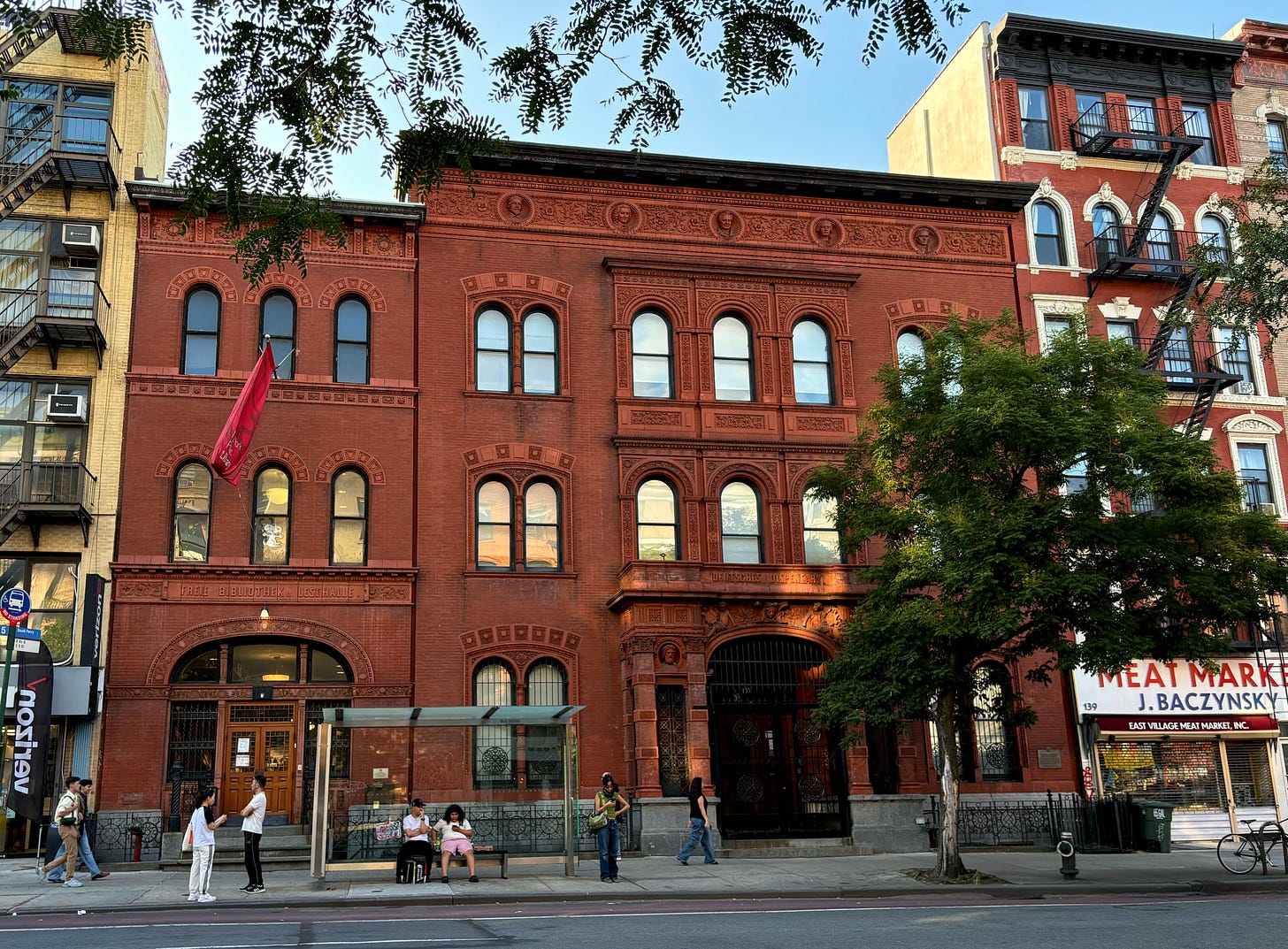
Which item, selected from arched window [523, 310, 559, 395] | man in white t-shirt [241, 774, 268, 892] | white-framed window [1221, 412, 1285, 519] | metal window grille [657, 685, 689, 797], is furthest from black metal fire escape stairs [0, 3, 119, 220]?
white-framed window [1221, 412, 1285, 519]

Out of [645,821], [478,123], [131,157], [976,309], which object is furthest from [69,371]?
[976,309]

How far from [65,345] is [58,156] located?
3.95 m

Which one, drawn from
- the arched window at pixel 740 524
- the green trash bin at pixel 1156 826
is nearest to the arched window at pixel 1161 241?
the arched window at pixel 740 524

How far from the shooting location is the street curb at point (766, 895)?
666 inches

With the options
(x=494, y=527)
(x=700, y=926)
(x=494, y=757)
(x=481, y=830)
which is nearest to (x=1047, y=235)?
(x=494, y=527)

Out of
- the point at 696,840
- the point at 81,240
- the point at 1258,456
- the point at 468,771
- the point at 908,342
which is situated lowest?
the point at 696,840

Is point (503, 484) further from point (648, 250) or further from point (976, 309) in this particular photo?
point (976, 309)

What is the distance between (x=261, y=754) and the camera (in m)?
24.7

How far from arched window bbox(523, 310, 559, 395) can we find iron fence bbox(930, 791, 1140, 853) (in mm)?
12577

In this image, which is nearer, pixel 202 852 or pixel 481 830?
pixel 202 852

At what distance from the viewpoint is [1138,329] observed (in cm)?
3167

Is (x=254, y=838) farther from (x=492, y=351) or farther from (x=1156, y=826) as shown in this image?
(x=1156, y=826)

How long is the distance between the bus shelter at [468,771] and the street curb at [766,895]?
6.92 ft

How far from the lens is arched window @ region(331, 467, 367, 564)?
26.2 metres
